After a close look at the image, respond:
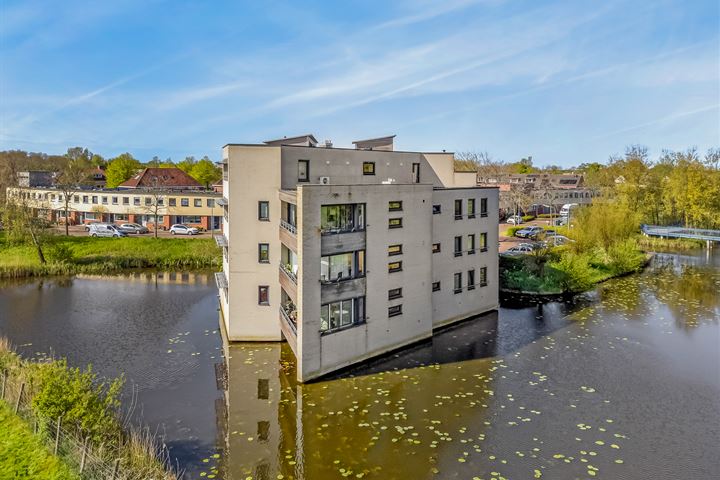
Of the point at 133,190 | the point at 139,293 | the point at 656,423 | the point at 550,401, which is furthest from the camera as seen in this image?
the point at 133,190

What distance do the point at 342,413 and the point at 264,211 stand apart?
11426mm

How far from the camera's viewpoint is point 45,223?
160ft

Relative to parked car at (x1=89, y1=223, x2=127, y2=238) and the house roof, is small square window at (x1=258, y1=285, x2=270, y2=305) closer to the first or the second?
parked car at (x1=89, y1=223, x2=127, y2=238)

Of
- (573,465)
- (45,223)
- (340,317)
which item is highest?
(45,223)

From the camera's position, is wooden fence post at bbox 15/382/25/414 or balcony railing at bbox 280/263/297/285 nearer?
wooden fence post at bbox 15/382/25/414

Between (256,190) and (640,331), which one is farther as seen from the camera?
(640,331)

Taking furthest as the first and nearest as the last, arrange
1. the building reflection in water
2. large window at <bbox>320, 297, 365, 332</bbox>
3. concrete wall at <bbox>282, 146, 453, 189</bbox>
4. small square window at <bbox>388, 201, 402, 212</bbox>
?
concrete wall at <bbox>282, 146, 453, 189</bbox>, small square window at <bbox>388, 201, 402, 212</bbox>, large window at <bbox>320, 297, 365, 332</bbox>, the building reflection in water

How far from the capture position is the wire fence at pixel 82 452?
13.6m

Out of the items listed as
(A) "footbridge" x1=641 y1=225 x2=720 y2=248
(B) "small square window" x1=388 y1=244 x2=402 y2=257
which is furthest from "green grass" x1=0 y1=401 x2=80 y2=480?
(A) "footbridge" x1=641 y1=225 x2=720 y2=248

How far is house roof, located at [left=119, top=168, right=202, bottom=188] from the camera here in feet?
250

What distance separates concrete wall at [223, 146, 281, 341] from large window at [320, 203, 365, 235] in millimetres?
4674

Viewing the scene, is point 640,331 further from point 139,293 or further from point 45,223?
point 45,223

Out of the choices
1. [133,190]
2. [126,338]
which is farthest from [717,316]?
[133,190]

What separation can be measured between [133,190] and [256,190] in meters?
49.1
